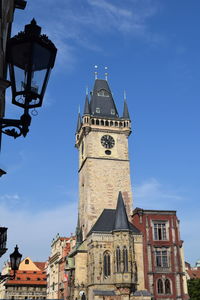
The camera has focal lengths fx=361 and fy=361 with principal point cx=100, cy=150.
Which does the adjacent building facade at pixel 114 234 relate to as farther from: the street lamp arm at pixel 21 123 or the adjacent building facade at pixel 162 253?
the street lamp arm at pixel 21 123

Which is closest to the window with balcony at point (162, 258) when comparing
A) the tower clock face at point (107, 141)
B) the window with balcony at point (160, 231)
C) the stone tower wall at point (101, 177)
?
the window with balcony at point (160, 231)

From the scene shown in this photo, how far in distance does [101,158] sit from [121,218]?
13099 millimetres

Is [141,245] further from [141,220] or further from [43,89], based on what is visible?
[43,89]

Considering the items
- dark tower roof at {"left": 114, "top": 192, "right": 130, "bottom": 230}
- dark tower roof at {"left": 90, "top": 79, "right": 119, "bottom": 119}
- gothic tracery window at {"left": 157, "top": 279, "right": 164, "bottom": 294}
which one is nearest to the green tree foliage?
gothic tracery window at {"left": 157, "top": 279, "right": 164, "bottom": 294}

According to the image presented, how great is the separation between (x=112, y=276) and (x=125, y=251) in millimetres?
3925

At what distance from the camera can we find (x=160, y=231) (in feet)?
181

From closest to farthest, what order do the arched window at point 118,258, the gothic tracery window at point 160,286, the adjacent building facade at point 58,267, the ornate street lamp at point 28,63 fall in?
the ornate street lamp at point 28,63 < the arched window at point 118,258 < the gothic tracery window at point 160,286 < the adjacent building facade at point 58,267

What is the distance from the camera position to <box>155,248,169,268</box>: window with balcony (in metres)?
53.0

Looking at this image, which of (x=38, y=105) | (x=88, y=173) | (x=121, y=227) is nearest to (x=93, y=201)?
(x=88, y=173)

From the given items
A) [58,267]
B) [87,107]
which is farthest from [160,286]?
[87,107]

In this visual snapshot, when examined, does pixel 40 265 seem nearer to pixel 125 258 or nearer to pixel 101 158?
pixel 101 158

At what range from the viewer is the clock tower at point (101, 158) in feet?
196

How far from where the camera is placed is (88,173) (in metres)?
60.9

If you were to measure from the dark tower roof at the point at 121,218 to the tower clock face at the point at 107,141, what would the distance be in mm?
11631
